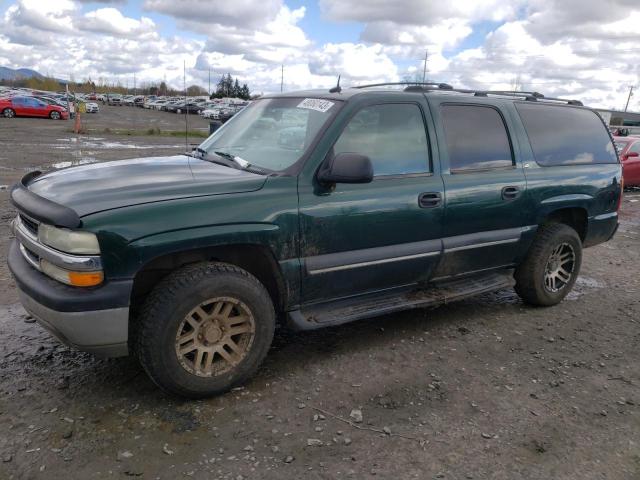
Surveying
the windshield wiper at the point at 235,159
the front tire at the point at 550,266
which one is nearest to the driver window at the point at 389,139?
the windshield wiper at the point at 235,159

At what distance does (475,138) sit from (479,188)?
1.38 ft

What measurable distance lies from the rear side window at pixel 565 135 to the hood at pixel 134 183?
2.71 meters

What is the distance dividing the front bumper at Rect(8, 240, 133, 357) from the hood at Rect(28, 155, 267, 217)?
1.39 feet

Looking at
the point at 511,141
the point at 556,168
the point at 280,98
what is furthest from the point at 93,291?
the point at 556,168

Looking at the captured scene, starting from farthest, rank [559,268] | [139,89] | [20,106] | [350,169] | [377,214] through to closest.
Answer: [139,89]
[20,106]
[559,268]
[377,214]
[350,169]

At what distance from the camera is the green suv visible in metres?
2.92

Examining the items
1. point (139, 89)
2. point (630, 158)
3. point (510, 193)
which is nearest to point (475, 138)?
point (510, 193)

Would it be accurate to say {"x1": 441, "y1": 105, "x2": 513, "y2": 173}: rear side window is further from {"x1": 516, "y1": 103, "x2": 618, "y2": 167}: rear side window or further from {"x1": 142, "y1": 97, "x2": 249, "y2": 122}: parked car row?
{"x1": 142, "y1": 97, "x2": 249, "y2": 122}: parked car row

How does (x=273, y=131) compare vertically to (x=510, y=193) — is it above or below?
above

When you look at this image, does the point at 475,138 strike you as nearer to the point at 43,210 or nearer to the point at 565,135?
the point at 565,135

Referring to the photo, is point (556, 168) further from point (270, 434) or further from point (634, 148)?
point (634, 148)

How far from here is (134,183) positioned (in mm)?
3258

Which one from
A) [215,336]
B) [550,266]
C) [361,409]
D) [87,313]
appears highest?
[87,313]

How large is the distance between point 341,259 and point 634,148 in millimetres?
12451
